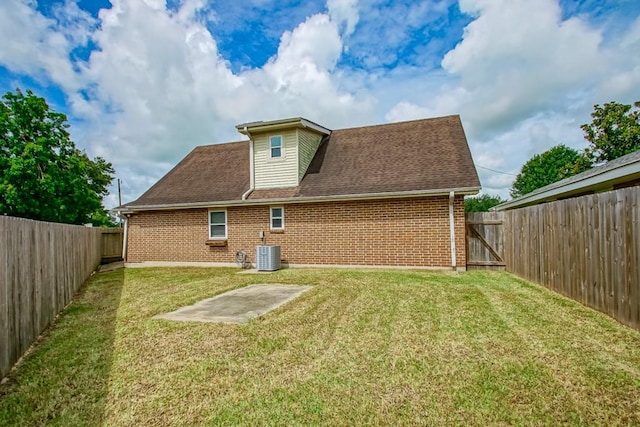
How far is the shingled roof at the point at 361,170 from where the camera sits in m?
10.5

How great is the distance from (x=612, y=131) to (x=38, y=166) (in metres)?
41.4

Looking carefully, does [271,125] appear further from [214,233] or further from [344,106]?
[344,106]

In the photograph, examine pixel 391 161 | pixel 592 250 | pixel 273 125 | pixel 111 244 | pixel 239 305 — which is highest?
pixel 273 125

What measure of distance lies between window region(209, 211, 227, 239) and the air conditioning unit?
7.51 feet

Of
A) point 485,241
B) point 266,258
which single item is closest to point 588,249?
point 485,241

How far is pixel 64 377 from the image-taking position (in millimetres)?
3311

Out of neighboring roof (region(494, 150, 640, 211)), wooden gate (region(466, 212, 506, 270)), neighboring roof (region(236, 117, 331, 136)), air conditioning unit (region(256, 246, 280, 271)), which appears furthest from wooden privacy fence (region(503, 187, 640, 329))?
neighboring roof (region(236, 117, 331, 136))

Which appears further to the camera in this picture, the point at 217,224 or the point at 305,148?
the point at 305,148

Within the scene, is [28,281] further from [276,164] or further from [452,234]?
[452,234]

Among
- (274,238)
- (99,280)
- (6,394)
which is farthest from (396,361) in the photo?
(99,280)

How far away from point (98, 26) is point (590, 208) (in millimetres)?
13004

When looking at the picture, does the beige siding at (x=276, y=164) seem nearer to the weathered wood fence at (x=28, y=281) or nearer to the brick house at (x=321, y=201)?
the brick house at (x=321, y=201)

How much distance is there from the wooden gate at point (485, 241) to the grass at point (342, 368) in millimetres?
4408

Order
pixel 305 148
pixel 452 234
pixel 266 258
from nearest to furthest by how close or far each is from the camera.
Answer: pixel 452 234 < pixel 266 258 < pixel 305 148
